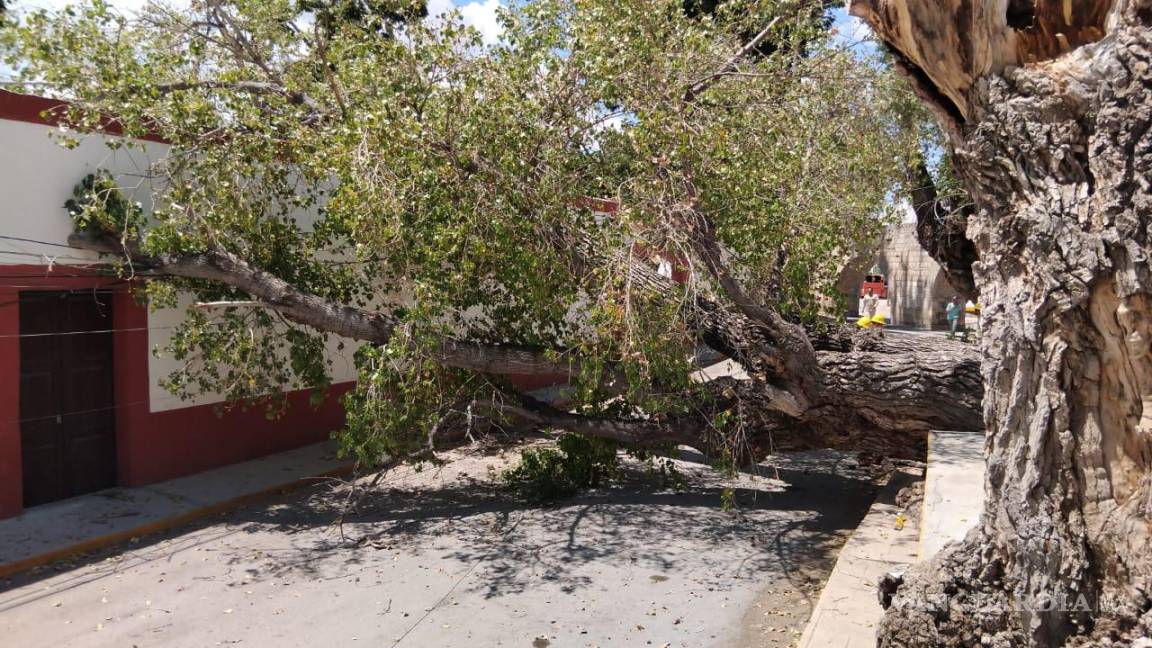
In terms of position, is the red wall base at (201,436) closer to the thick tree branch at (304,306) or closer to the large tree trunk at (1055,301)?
the thick tree branch at (304,306)

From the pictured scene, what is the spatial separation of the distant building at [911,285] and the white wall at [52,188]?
2334cm

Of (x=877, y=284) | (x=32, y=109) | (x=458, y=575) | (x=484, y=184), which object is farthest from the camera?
(x=877, y=284)

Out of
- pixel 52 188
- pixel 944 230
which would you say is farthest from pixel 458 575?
pixel 944 230

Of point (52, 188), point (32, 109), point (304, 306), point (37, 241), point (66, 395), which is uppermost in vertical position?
point (32, 109)

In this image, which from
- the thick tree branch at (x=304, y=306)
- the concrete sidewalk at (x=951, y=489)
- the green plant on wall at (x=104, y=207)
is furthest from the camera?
the thick tree branch at (x=304, y=306)

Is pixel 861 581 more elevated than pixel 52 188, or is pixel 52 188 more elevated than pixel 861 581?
pixel 52 188

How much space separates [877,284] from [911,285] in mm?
1420

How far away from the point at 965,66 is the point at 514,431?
627 cm

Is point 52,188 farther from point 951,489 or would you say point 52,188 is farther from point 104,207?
point 951,489

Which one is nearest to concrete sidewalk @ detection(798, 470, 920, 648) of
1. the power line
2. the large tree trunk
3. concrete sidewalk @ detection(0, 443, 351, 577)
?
the large tree trunk

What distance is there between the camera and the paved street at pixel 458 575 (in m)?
5.74

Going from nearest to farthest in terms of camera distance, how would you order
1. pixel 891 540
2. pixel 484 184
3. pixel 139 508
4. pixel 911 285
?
pixel 891 540 < pixel 484 184 < pixel 139 508 < pixel 911 285

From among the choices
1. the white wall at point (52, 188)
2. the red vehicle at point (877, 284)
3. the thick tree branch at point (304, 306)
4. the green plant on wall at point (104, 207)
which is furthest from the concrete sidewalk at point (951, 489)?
the red vehicle at point (877, 284)

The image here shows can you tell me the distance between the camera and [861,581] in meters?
6.01
